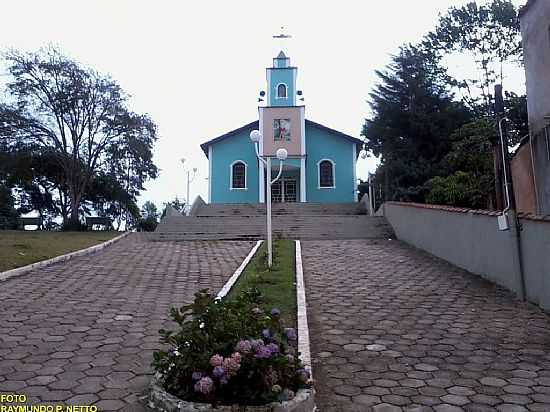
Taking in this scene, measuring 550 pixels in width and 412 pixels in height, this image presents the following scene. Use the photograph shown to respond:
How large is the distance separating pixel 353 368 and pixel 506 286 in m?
4.71

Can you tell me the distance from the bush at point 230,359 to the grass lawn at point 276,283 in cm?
192

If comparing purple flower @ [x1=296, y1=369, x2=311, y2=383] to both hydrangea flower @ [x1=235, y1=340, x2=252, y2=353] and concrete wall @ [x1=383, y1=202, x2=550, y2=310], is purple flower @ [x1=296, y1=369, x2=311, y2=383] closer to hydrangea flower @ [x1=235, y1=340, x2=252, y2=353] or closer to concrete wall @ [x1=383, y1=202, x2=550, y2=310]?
hydrangea flower @ [x1=235, y1=340, x2=252, y2=353]

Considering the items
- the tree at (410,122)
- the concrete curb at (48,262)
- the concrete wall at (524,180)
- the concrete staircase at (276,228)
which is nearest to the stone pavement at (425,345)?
the concrete wall at (524,180)

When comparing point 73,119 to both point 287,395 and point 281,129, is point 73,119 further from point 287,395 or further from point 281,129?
point 287,395

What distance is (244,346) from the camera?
3086 mm

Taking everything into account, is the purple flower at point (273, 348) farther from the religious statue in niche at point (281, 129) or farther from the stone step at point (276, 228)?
the religious statue in niche at point (281, 129)

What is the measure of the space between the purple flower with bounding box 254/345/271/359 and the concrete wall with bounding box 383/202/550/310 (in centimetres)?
498

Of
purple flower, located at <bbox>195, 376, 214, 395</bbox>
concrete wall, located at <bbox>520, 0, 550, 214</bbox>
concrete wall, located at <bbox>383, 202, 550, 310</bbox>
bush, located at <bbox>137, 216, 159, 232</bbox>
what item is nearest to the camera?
purple flower, located at <bbox>195, 376, 214, 395</bbox>

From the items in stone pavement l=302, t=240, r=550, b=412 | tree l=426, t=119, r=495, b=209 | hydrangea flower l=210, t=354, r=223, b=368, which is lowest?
stone pavement l=302, t=240, r=550, b=412

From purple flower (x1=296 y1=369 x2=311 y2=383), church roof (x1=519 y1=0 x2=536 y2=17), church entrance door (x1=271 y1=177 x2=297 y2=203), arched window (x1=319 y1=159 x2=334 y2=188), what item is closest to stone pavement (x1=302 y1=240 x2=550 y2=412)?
purple flower (x1=296 y1=369 x2=311 y2=383)

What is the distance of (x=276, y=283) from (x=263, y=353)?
16.7 ft

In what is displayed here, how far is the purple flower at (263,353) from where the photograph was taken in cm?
306

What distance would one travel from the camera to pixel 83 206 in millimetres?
35750

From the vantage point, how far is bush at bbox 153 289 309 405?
9.95 feet
